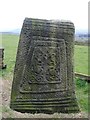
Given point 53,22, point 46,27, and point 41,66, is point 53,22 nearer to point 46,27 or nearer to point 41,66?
point 46,27

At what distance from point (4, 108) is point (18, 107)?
0.30 m

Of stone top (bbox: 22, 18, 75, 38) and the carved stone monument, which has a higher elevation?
stone top (bbox: 22, 18, 75, 38)

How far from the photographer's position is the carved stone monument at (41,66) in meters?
8.94

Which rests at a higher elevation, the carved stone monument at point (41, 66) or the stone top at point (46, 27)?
the stone top at point (46, 27)

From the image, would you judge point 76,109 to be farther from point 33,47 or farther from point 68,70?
point 33,47

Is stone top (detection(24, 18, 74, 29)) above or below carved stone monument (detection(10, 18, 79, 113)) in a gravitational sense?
above

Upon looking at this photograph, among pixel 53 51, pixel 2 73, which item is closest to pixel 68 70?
pixel 53 51

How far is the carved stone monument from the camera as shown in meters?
8.94

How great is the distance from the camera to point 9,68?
51.1 ft

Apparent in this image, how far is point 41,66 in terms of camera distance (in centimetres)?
898

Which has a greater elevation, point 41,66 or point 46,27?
point 46,27

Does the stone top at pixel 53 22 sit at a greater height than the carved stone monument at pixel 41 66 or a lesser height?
greater

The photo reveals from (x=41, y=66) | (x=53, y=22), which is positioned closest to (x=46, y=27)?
(x=53, y=22)

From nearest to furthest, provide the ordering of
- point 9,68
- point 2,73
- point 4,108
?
point 4,108
point 2,73
point 9,68
